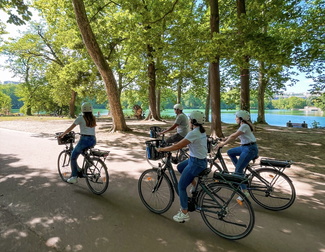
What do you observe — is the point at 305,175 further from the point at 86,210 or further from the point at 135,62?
the point at 135,62

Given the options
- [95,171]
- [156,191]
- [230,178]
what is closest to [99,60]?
[95,171]

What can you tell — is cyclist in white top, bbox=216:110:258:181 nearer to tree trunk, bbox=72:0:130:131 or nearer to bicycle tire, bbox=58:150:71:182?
bicycle tire, bbox=58:150:71:182

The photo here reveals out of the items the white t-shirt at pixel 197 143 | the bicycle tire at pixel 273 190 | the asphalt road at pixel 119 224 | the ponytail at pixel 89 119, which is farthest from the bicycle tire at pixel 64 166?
the bicycle tire at pixel 273 190

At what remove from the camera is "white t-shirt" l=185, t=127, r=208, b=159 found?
10.1 ft

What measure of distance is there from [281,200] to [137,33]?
44.0 feet

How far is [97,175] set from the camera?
4.62 m

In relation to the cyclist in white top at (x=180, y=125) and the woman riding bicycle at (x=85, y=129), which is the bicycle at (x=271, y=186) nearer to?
the cyclist in white top at (x=180, y=125)

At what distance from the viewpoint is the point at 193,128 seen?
3.21 meters

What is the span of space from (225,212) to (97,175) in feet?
9.90

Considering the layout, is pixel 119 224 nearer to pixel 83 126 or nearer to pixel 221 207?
pixel 221 207

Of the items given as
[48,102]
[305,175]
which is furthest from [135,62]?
[48,102]

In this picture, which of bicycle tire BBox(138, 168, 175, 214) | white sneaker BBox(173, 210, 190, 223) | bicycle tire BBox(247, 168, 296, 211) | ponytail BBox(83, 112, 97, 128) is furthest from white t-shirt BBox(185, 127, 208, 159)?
ponytail BBox(83, 112, 97, 128)

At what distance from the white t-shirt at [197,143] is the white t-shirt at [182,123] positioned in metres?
2.81

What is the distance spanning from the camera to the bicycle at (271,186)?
12.4ft
